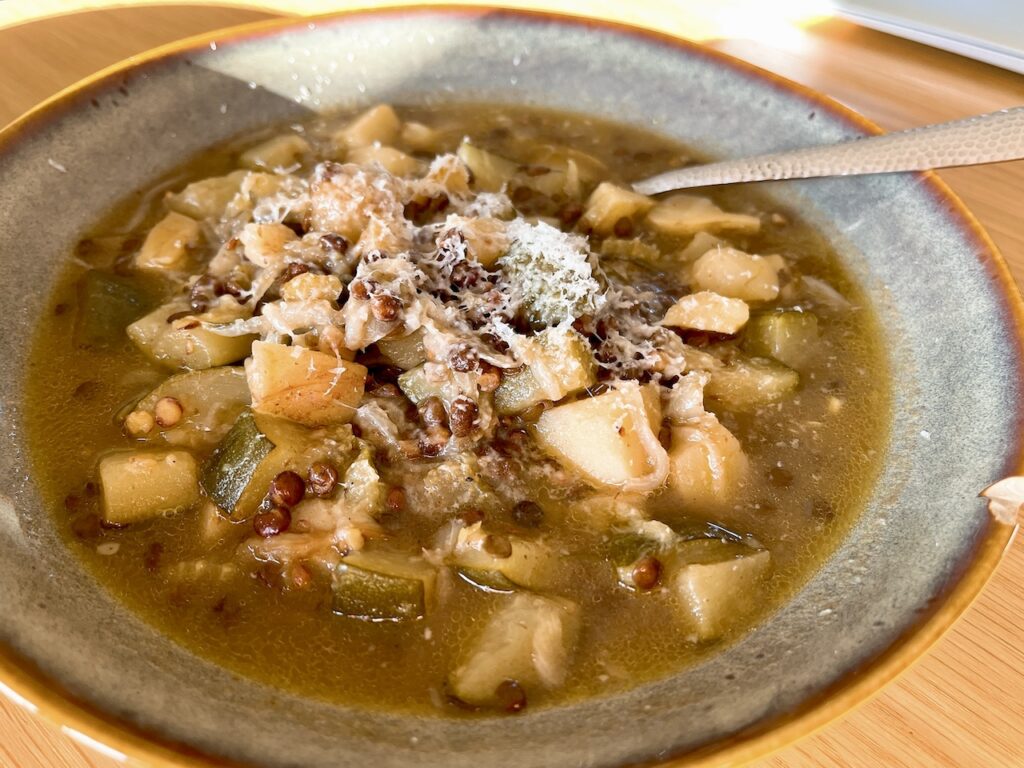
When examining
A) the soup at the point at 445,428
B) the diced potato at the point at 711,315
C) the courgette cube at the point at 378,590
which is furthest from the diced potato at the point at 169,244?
the diced potato at the point at 711,315

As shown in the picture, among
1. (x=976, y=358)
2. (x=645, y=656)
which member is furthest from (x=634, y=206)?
(x=645, y=656)

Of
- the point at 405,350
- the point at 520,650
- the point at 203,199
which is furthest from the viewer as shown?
the point at 203,199

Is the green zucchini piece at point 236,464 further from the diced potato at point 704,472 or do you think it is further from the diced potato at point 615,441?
the diced potato at point 704,472

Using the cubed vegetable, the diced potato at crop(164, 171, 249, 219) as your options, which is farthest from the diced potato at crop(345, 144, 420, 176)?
the cubed vegetable

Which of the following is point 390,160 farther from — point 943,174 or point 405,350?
point 943,174

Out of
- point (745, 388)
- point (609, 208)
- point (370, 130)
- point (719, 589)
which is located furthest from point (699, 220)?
point (719, 589)

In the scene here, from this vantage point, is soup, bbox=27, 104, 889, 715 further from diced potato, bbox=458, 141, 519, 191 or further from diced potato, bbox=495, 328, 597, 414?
diced potato, bbox=458, 141, 519, 191
